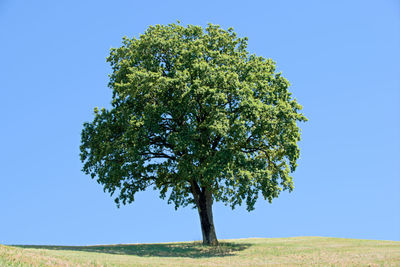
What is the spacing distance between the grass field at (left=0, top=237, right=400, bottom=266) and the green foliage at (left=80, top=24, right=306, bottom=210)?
4723 millimetres

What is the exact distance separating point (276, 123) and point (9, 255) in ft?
74.9

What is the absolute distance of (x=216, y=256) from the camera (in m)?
31.8

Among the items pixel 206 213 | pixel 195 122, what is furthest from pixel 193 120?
pixel 206 213

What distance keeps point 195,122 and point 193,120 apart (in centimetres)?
33

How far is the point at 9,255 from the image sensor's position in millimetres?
20812

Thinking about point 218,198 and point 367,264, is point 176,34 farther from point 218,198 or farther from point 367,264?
point 367,264

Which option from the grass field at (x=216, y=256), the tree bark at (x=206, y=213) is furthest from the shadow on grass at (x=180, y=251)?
the tree bark at (x=206, y=213)

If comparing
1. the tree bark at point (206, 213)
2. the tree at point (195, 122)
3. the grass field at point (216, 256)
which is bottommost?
the grass field at point (216, 256)

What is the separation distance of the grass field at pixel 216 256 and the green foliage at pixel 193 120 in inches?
186

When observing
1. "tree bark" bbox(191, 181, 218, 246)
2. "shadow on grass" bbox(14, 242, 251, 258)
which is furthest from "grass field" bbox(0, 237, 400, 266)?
"tree bark" bbox(191, 181, 218, 246)

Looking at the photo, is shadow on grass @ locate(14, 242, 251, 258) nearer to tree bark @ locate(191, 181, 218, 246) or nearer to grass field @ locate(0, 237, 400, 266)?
grass field @ locate(0, 237, 400, 266)

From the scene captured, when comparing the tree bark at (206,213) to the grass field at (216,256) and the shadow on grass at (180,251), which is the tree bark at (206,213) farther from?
the grass field at (216,256)

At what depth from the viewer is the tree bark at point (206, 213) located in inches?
1487

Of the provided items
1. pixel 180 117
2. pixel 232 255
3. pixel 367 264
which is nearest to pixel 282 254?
pixel 232 255
